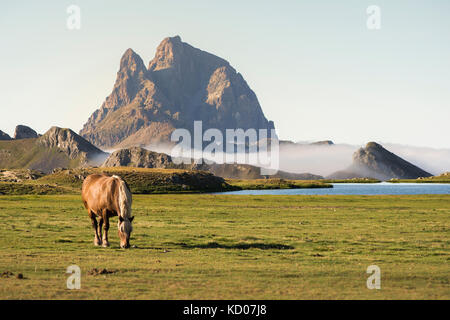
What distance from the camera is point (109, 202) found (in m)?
27.9

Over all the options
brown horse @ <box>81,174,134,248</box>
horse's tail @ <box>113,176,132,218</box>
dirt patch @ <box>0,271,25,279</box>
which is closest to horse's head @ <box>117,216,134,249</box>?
brown horse @ <box>81,174,134,248</box>

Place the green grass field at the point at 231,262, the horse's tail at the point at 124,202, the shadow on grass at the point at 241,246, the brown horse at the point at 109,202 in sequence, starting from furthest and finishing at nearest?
the shadow on grass at the point at 241,246 → the brown horse at the point at 109,202 → the horse's tail at the point at 124,202 → the green grass field at the point at 231,262

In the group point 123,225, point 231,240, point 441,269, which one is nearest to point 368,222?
point 231,240

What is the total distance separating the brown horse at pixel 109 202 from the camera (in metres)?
26.4

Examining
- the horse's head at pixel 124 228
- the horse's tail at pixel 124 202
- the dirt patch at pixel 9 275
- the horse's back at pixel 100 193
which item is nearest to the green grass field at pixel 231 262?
the dirt patch at pixel 9 275

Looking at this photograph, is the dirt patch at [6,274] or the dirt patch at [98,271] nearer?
the dirt patch at [6,274]

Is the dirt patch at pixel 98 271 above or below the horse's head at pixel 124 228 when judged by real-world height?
below

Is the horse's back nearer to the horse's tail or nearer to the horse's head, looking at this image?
the horse's tail

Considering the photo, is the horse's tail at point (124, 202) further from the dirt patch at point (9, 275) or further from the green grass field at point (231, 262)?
the dirt patch at point (9, 275)

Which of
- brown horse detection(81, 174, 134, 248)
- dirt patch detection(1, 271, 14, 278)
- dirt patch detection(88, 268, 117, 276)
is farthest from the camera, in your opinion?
brown horse detection(81, 174, 134, 248)

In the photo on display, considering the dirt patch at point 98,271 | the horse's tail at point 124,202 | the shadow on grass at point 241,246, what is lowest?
the shadow on grass at point 241,246

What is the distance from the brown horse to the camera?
86.7 feet

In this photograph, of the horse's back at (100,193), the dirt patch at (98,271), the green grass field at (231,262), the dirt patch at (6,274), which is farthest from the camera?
the horse's back at (100,193)
